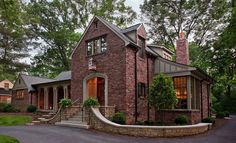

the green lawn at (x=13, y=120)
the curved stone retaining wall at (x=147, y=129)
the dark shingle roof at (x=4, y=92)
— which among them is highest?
the dark shingle roof at (x=4, y=92)

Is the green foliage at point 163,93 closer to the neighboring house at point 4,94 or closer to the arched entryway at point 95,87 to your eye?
the arched entryway at point 95,87

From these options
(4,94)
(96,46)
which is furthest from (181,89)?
(4,94)

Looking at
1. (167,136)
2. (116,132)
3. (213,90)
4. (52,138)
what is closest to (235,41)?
(167,136)

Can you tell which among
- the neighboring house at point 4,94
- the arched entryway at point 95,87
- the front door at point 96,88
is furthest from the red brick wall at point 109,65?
the neighboring house at point 4,94

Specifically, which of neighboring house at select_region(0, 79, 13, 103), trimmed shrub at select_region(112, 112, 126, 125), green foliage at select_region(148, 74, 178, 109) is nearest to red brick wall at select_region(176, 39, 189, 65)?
green foliage at select_region(148, 74, 178, 109)

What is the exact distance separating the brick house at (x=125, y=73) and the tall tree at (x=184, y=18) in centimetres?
1597

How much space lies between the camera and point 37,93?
29.6 meters

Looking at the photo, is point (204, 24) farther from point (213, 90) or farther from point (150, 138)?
point (150, 138)

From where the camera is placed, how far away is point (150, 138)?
12.0m

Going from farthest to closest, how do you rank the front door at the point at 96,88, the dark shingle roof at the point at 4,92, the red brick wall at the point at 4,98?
1. the dark shingle roof at the point at 4,92
2. the red brick wall at the point at 4,98
3. the front door at the point at 96,88

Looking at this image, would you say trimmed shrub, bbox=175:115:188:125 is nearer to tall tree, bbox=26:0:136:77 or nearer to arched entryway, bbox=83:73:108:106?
arched entryway, bbox=83:73:108:106

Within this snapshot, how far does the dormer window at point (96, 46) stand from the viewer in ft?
59.7

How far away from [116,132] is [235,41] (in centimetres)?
946

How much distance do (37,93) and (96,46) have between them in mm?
14281
